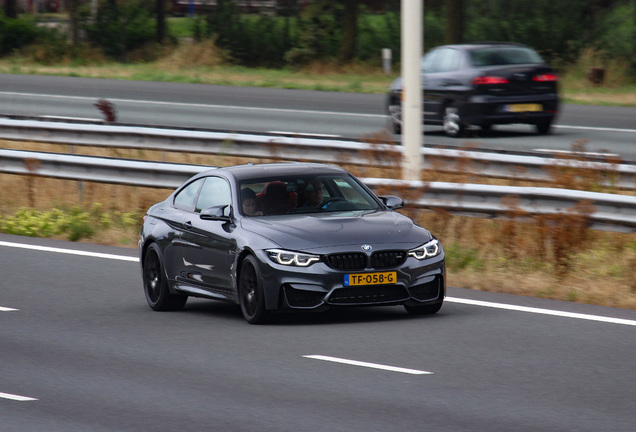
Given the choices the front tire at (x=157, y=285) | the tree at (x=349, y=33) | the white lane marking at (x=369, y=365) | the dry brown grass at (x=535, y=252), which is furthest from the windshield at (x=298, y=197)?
the tree at (x=349, y=33)

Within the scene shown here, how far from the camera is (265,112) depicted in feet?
98.7

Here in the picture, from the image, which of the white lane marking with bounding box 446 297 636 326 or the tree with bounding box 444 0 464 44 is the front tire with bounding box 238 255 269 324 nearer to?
the white lane marking with bounding box 446 297 636 326

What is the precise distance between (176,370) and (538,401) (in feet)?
8.06

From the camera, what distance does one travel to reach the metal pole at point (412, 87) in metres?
14.6

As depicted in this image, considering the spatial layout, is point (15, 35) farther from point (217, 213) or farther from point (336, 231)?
point (336, 231)

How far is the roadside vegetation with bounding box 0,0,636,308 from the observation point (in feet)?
42.4

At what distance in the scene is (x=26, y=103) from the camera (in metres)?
33.0

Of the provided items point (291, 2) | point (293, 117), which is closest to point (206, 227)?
point (293, 117)

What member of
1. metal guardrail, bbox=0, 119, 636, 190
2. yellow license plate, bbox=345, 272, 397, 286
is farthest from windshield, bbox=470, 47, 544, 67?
yellow license plate, bbox=345, 272, 397, 286

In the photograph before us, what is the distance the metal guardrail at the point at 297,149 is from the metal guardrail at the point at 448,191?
3.18 ft

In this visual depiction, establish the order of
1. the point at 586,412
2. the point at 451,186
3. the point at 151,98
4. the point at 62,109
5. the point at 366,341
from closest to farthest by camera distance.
→ 1. the point at 586,412
2. the point at 366,341
3. the point at 451,186
4. the point at 62,109
5. the point at 151,98

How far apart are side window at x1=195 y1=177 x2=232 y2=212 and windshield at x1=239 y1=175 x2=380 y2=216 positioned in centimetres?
17

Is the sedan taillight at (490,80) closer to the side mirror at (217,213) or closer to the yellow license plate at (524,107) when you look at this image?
the yellow license plate at (524,107)

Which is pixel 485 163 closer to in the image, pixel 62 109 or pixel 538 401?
pixel 538 401
